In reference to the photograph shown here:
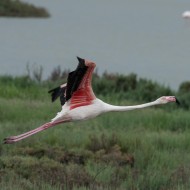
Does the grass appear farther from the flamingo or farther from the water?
the water

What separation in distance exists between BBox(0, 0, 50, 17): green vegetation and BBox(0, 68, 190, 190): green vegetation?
22036 millimetres

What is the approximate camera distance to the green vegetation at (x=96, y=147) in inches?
282

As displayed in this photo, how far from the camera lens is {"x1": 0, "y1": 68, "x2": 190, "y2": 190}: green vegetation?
23.5 feet

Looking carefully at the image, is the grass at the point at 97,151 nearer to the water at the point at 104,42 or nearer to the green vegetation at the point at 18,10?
the water at the point at 104,42

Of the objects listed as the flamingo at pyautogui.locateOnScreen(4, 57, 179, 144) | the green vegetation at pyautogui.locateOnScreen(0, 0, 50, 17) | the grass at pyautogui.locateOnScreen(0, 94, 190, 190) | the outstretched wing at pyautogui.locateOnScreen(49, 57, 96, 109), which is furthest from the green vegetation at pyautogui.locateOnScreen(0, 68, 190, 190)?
the green vegetation at pyautogui.locateOnScreen(0, 0, 50, 17)

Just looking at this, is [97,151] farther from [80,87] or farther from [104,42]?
[104,42]

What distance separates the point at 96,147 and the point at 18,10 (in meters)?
28.6

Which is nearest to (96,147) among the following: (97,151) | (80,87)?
(97,151)

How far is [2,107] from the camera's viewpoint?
1209cm

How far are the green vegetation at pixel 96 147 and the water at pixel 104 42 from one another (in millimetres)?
5323

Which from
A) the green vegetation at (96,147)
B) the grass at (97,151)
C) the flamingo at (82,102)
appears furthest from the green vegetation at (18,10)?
the flamingo at (82,102)

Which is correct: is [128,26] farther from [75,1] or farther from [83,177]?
[83,177]

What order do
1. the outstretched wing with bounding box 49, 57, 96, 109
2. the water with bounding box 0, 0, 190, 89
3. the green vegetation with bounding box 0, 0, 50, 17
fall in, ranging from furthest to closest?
the green vegetation with bounding box 0, 0, 50, 17, the water with bounding box 0, 0, 190, 89, the outstretched wing with bounding box 49, 57, 96, 109

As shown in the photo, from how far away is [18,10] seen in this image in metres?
37.5
